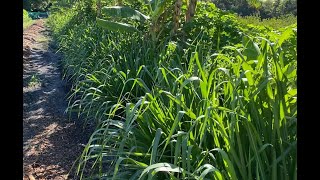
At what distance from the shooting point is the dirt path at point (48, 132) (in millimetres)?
3982

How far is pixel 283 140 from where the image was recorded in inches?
75.8

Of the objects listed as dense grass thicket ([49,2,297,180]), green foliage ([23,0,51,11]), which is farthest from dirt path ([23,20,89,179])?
green foliage ([23,0,51,11])

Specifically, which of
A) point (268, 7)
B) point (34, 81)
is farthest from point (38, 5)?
point (34, 81)

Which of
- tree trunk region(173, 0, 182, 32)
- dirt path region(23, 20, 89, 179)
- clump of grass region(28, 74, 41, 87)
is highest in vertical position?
tree trunk region(173, 0, 182, 32)

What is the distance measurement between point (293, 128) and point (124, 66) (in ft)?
10.7

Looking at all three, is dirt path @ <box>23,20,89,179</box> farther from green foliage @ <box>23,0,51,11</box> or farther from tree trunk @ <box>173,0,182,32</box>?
green foliage @ <box>23,0,51,11</box>

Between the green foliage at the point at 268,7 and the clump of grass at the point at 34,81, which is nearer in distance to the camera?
the clump of grass at the point at 34,81

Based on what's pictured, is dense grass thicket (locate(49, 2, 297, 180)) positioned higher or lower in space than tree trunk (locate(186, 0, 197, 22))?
lower

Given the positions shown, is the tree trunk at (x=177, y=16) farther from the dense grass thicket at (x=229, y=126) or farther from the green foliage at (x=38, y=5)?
the green foliage at (x=38, y=5)

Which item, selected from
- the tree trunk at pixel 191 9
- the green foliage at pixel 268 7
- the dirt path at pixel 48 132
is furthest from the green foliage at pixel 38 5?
the tree trunk at pixel 191 9

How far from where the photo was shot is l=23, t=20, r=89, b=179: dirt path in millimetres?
3982

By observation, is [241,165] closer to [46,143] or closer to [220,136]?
[220,136]
